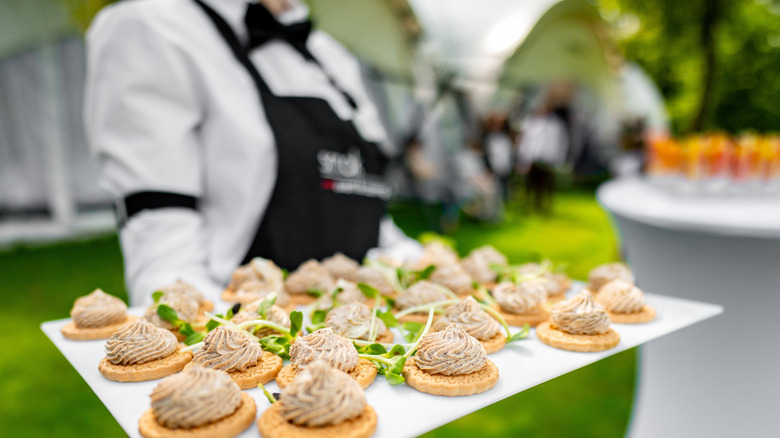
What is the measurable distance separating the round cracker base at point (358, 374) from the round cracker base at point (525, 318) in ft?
1.23

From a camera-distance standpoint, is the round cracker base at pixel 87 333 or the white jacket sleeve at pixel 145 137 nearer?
the round cracker base at pixel 87 333

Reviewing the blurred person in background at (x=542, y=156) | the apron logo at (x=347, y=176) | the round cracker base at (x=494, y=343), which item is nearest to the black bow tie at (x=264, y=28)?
the apron logo at (x=347, y=176)

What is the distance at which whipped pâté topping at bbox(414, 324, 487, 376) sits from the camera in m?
0.82

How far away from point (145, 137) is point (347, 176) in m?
0.62

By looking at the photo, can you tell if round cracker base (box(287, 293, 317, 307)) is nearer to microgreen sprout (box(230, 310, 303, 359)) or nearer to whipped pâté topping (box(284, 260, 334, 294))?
whipped pâté topping (box(284, 260, 334, 294))

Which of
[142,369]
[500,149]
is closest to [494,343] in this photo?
[142,369]

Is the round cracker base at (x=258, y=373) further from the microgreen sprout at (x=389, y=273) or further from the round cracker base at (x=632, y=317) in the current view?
the round cracker base at (x=632, y=317)

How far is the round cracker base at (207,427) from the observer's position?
644mm

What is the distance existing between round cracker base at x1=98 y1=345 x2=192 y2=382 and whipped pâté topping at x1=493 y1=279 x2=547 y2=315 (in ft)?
2.18

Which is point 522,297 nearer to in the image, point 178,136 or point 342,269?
point 342,269

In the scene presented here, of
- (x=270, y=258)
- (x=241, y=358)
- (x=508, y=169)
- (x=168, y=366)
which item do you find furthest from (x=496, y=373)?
(x=508, y=169)

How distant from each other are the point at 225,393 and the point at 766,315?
1682 mm

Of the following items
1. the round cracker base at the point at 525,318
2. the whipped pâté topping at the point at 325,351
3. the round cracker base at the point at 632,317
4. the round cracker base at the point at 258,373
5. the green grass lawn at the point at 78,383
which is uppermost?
the whipped pâté topping at the point at 325,351

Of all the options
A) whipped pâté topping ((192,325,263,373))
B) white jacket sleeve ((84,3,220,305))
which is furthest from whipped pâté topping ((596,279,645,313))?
white jacket sleeve ((84,3,220,305))
